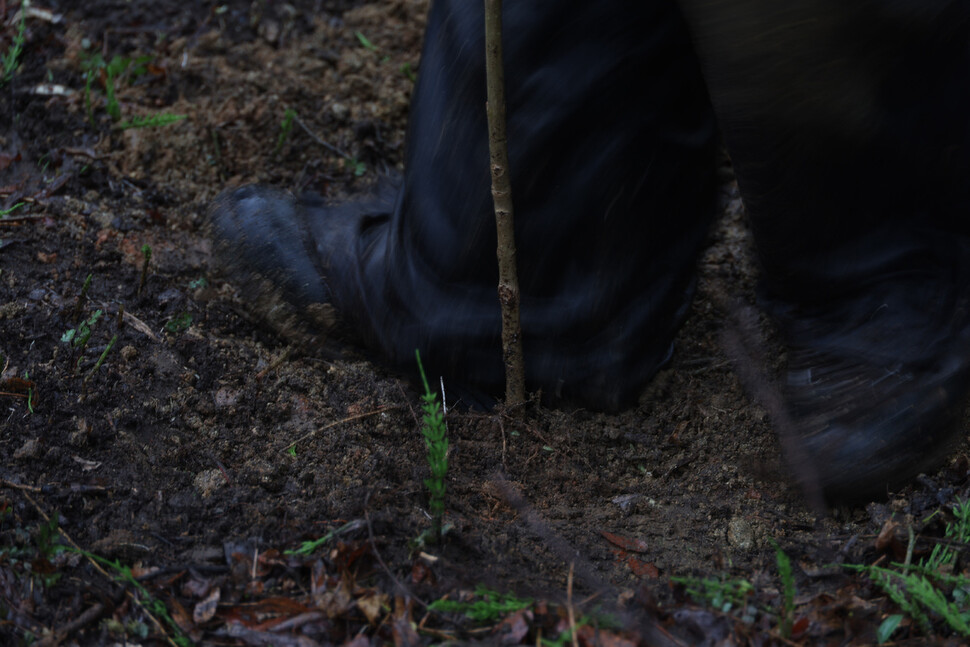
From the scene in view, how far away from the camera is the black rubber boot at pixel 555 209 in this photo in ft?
5.51

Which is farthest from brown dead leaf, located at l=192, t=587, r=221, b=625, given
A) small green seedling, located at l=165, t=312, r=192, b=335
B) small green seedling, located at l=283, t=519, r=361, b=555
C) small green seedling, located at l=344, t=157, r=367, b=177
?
small green seedling, located at l=344, t=157, r=367, b=177

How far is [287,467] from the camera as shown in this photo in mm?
1683

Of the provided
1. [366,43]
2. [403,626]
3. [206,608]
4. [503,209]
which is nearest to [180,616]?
[206,608]

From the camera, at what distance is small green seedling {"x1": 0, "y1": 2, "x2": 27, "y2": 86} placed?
2670 mm

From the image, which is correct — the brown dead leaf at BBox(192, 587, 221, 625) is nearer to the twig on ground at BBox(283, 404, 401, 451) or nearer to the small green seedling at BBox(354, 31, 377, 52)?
the twig on ground at BBox(283, 404, 401, 451)

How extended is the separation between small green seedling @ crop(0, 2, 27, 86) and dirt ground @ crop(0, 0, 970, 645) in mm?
25

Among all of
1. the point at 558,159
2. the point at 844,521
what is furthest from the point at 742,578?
the point at 558,159

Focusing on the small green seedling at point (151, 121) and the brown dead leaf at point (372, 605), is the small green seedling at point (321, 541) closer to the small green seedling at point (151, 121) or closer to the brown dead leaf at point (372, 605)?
the brown dead leaf at point (372, 605)

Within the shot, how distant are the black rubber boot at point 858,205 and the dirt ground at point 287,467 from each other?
0.14 metres

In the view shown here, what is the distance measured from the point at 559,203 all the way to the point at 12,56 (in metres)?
1.88

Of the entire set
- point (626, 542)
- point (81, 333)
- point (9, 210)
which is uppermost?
point (9, 210)

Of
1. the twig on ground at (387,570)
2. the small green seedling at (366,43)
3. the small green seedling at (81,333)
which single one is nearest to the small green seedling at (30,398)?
the small green seedling at (81,333)

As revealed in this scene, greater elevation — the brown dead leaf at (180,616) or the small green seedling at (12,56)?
the small green seedling at (12,56)

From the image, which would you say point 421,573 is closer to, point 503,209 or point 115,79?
point 503,209
